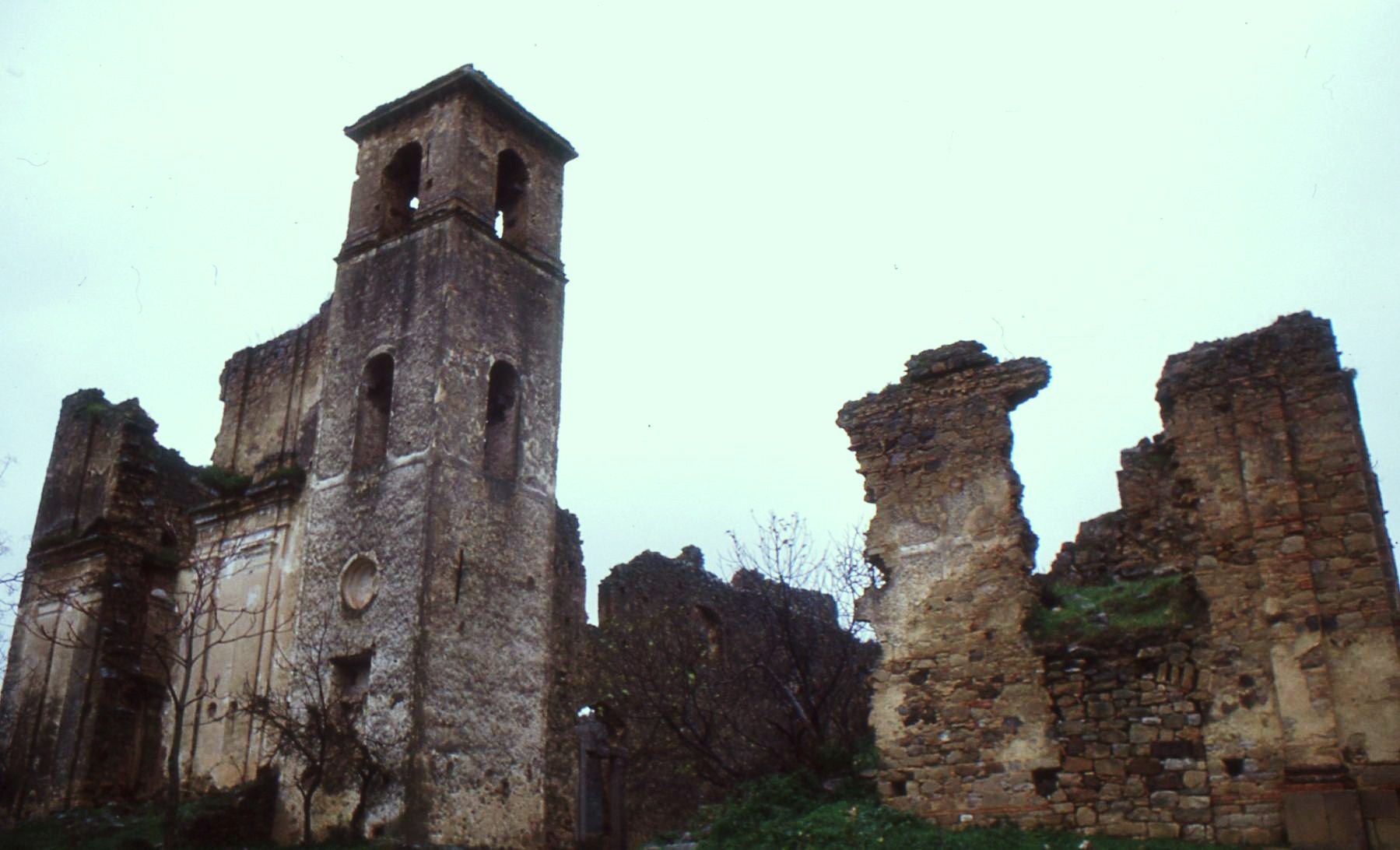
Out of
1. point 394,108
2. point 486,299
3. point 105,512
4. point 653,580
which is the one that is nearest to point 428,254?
point 486,299

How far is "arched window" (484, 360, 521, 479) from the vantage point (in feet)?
51.5

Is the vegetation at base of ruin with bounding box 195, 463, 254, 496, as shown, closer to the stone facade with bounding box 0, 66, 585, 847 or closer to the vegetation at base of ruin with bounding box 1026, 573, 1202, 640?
the stone facade with bounding box 0, 66, 585, 847

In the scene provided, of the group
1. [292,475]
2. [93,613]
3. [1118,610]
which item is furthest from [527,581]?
[1118,610]

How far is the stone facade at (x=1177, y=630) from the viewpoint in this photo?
1005 cm

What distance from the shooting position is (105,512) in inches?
711

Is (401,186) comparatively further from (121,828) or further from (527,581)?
(121,828)

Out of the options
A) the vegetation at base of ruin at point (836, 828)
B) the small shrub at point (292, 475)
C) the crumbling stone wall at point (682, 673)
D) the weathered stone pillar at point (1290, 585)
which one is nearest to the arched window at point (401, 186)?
the small shrub at point (292, 475)

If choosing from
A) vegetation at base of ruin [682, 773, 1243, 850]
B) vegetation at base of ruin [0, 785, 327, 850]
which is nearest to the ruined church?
vegetation at base of ruin [682, 773, 1243, 850]

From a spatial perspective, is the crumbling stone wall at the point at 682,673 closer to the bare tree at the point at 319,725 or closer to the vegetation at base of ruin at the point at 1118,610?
the bare tree at the point at 319,725

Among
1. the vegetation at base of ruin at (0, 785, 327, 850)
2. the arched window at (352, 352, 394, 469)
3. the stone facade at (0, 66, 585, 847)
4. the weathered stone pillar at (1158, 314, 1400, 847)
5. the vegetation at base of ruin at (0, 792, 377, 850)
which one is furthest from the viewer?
the arched window at (352, 352, 394, 469)

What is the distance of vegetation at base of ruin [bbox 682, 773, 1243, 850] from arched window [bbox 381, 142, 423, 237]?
9.11 m

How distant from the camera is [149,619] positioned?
1791cm

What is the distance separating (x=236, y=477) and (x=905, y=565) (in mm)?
9534

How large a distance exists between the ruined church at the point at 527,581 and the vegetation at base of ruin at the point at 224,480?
5 cm
